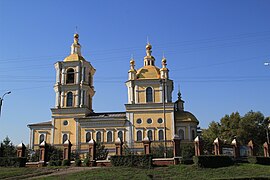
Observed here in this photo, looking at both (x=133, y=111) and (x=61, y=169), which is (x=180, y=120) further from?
(x=61, y=169)

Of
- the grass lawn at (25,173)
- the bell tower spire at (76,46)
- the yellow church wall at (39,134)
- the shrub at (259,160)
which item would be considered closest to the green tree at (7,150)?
the yellow church wall at (39,134)

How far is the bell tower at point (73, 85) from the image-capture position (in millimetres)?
50094

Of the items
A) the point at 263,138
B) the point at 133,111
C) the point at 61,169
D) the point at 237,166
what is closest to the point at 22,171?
the point at 61,169

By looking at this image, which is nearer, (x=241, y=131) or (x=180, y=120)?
(x=180, y=120)

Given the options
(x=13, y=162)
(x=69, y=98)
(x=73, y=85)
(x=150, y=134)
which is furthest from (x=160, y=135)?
(x=13, y=162)

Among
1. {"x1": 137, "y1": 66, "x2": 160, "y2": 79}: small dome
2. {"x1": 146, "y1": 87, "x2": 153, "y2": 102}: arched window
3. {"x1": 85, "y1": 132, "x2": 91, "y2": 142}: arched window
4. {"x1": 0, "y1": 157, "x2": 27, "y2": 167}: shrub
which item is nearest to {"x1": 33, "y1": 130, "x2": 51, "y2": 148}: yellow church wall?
{"x1": 85, "y1": 132, "x2": 91, "y2": 142}: arched window

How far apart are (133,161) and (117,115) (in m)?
21.1

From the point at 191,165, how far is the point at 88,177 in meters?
8.89

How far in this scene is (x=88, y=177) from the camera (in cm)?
2306

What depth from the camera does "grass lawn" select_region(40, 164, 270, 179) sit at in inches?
922

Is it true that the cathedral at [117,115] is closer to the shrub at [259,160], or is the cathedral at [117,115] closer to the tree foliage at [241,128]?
the tree foliage at [241,128]

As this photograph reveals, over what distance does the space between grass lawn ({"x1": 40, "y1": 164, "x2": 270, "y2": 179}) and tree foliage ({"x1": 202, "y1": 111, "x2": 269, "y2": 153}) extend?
26.3 m

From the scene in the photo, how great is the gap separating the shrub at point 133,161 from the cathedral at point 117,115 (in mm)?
16384

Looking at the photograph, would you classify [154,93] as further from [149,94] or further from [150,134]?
[150,134]
